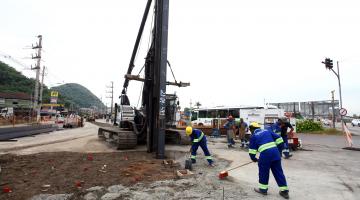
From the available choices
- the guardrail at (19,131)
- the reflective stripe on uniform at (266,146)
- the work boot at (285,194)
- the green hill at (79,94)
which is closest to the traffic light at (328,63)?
the reflective stripe on uniform at (266,146)

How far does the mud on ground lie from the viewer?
6168 mm

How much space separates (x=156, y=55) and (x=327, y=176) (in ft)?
23.8

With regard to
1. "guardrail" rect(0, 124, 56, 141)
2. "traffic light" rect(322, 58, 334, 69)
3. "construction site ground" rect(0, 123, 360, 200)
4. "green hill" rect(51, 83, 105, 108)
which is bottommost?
"construction site ground" rect(0, 123, 360, 200)

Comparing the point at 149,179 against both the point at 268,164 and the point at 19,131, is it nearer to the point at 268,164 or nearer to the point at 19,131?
the point at 268,164

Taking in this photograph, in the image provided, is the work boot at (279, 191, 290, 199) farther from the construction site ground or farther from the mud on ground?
the mud on ground

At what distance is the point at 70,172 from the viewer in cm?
771

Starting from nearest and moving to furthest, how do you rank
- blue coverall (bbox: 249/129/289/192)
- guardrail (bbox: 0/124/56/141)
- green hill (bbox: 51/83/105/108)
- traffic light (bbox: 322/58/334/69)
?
blue coverall (bbox: 249/129/289/192), guardrail (bbox: 0/124/56/141), traffic light (bbox: 322/58/334/69), green hill (bbox: 51/83/105/108)

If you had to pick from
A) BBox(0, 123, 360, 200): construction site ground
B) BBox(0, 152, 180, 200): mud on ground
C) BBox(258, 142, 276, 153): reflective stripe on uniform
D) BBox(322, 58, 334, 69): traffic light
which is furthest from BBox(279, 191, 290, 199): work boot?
BBox(322, 58, 334, 69): traffic light

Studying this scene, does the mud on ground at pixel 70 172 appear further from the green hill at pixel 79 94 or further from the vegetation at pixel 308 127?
the green hill at pixel 79 94

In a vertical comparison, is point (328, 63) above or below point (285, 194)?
above

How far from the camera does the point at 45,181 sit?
673cm

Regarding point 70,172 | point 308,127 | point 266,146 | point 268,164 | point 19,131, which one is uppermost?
point 266,146

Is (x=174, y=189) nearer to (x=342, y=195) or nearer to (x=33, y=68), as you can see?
(x=342, y=195)

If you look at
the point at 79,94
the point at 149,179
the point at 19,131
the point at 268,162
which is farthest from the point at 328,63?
the point at 79,94
